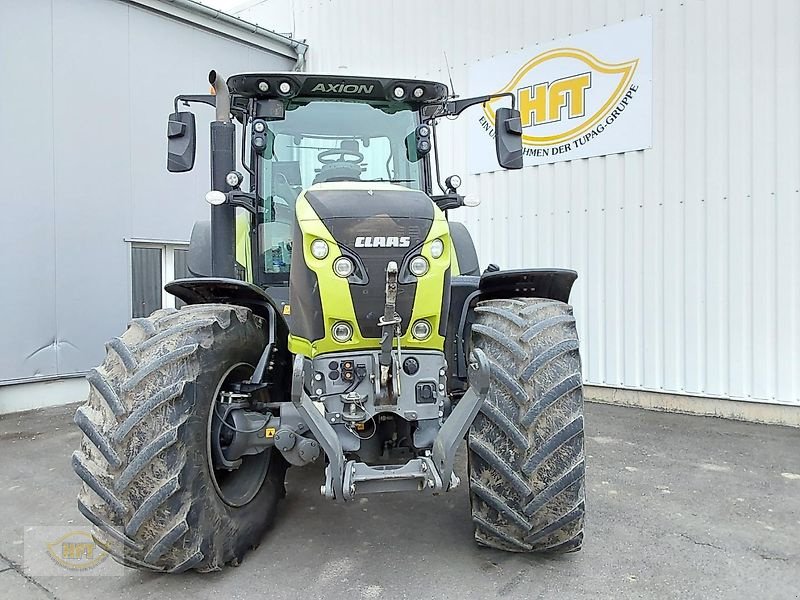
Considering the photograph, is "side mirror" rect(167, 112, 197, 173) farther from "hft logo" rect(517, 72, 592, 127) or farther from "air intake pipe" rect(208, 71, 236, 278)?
"hft logo" rect(517, 72, 592, 127)

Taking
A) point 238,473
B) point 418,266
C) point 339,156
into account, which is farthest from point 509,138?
point 238,473

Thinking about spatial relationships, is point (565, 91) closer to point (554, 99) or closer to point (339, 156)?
point (554, 99)

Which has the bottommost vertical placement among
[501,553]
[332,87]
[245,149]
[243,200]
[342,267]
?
[501,553]

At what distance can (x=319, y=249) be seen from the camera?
94.4 inches

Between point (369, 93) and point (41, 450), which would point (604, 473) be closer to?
point (369, 93)

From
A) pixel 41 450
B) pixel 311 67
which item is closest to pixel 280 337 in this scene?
pixel 41 450

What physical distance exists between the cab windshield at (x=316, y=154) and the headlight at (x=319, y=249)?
44.6 inches

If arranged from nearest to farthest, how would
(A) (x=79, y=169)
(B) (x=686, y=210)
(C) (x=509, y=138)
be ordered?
(C) (x=509, y=138) → (B) (x=686, y=210) → (A) (x=79, y=169)

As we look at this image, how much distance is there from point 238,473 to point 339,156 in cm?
187

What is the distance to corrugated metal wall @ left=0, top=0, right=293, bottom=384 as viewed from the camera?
614 centimetres

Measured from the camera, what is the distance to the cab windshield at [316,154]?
3557mm

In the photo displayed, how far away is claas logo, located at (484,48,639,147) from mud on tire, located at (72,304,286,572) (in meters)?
5.01

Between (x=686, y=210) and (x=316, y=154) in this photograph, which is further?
(x=686, y=210)

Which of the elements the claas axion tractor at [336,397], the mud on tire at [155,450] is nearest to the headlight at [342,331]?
the claas axion tractor at [336,397]
